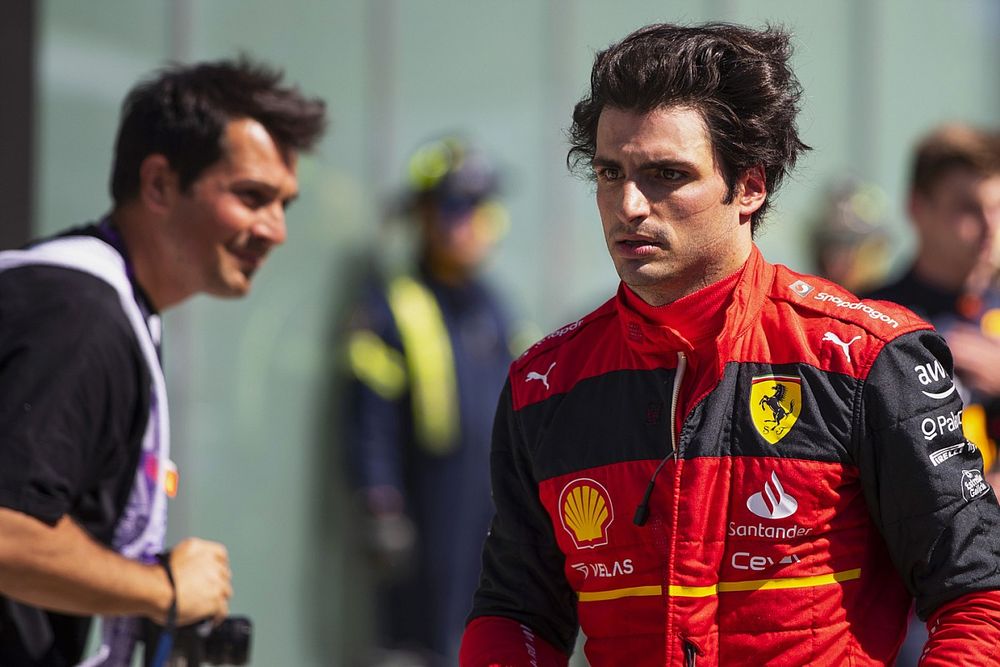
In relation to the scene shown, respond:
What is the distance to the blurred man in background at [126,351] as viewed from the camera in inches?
→ 113

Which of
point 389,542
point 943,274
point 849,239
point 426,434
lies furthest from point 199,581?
point 849,239

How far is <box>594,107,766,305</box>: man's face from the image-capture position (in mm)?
2500

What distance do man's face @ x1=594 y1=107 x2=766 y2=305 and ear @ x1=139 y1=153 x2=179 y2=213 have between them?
1.37 m

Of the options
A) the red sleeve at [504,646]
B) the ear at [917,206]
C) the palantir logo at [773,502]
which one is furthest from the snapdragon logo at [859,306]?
the ear at [917,206]

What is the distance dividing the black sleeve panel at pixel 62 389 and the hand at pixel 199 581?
0.23m

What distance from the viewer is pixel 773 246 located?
8.79 meters

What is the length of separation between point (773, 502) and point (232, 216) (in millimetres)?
1680

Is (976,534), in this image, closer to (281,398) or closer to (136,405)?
(136,405)

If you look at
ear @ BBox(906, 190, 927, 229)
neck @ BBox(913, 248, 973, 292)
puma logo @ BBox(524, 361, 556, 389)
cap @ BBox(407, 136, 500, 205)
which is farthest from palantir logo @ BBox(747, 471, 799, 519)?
cap @ BBox(407, 136, 500, 205)

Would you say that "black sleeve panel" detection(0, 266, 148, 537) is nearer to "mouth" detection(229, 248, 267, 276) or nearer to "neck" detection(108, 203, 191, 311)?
"neck" detection(108, 203, 191, 311)

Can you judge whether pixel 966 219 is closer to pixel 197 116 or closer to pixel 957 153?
pixel 957 153

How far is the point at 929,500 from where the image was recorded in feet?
7.78

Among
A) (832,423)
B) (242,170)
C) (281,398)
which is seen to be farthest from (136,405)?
(281,398)

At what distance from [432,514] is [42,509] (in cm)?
375
